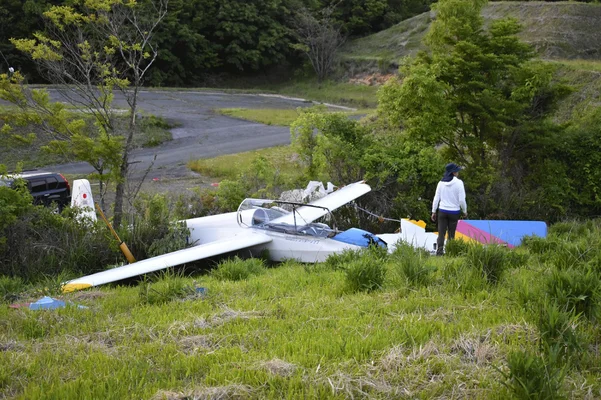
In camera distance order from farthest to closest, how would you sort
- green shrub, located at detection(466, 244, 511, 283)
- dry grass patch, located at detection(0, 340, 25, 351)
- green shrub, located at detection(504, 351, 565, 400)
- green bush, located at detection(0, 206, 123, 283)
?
1. green bush, located at detection(0, 206, 123, 283)
2. green shrub, located at detection(466, 244, 511, 283)
3. dry grass patch, located at detection(0, 340, 25, 351)
4. green shrub, located at detection(504, 351, 565, 400)

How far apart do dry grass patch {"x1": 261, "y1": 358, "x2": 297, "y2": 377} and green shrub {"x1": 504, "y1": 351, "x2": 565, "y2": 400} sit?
1460mm

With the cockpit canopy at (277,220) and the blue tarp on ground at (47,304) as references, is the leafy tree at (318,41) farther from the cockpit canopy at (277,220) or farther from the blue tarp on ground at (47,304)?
the blue tarp on ground at (47,304)

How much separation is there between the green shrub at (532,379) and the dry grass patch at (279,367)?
1460mm

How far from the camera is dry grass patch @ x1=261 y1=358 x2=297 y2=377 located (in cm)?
413

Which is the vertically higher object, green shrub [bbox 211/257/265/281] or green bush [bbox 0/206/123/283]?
green shrub [bbox 211/257/265/281]

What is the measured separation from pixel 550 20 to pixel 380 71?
1715 cm

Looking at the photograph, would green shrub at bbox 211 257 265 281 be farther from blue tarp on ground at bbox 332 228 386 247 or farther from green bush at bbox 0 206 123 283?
green bush at bbox 0 206 123 283

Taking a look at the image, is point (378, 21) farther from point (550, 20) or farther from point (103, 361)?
point (103, 361)

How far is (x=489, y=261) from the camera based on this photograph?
20.0 ft

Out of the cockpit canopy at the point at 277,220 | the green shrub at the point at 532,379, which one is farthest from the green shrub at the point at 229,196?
the green shrub at the point at 532,379

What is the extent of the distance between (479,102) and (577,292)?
540 inches

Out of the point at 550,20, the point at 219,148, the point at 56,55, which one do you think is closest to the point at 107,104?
the point at 56,55

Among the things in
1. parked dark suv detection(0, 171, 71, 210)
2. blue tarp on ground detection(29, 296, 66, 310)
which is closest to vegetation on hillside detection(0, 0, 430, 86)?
parked dark suv detection(0, 171, 71, 210)

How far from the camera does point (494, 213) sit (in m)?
16.9
